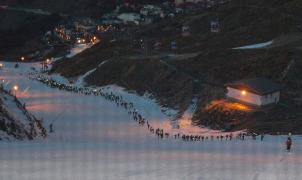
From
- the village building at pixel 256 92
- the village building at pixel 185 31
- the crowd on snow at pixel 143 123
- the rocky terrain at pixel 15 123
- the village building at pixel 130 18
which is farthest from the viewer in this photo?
the village building at pixel 130 18

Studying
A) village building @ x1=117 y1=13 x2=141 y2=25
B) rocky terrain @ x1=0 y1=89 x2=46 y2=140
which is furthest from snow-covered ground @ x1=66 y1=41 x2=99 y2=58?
rocky terrain @ x1=0 y1=89 x2=46 y2=140

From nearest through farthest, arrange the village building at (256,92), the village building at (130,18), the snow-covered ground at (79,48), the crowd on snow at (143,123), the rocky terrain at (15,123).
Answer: the rocky terrain at (15,123) → the crowd on snow at (143,123) → the village building at (256,92) → the snow-covered ground at (79,48) → the village building at (130,18)

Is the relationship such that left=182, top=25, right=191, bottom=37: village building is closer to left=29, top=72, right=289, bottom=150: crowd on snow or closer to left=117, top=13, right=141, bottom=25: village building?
left=29, top=72, right=289, bottom=150: crowd on snow

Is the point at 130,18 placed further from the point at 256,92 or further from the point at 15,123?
the point at 15,123

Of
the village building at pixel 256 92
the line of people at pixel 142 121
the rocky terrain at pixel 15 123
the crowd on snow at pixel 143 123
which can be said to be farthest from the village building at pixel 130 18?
the rocky terrain at pixel 15 123

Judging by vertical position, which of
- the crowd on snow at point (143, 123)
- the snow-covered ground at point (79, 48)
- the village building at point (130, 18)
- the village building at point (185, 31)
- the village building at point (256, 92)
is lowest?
the crowd on snow at point (143, 123)

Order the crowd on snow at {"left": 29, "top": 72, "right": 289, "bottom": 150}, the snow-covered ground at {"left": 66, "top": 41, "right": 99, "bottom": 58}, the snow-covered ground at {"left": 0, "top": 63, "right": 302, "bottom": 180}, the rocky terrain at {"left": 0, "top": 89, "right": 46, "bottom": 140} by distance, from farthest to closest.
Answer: the snow-covered ground at {"left": 66, "top": 41, "right": 99, "bottom": 58} → the crowd on snow at {"left": 29, "top": 72, "right": 289, "bottom": 150} → the rocky terrain at {"left": 0, "top": 89, "right": 46, "bottom": 140} → the snow-covered ground at {"left": 0, "top": 63, "right": 302, "bottom": 180}

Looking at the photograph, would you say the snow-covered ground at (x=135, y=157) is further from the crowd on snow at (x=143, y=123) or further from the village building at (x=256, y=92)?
the village building at (x=256, y=92)
